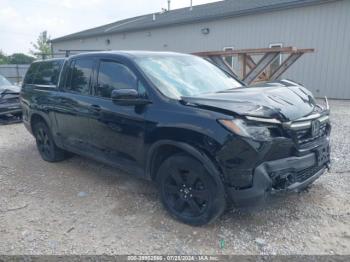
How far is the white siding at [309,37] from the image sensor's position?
11239mm

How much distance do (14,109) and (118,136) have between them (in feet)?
21.8

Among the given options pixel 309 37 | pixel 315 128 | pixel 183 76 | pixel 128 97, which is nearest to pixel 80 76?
pixel 128 97

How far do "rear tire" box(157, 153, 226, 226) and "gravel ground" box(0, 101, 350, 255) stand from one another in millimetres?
138

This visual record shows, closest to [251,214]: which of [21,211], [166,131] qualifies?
[166,131]

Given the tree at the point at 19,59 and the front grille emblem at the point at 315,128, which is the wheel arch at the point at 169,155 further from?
the tree at the point at 19,59

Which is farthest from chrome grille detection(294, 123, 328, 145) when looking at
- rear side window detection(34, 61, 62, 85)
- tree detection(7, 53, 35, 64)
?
tree detection(7, 53, 35, 64)

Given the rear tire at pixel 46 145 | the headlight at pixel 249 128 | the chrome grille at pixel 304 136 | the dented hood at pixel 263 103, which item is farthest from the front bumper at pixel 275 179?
the rear tire at pixel 46 145

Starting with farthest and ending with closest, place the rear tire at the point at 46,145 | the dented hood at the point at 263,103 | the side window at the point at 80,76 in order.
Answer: the rear tire at the point at 46,145 → the side window at the point at 80,76 → the dented hood at the point at 263,103

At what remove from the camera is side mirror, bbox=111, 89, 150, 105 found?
3.27m

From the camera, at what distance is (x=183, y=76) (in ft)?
12.3

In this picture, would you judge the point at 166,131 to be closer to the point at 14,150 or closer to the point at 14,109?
the point at 14,150

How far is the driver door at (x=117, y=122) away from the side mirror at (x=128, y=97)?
0.08m

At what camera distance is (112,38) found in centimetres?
2298

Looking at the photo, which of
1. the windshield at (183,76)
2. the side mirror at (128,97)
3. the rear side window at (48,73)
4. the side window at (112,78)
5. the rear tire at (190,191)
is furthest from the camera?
the rear side window at (48,73)
